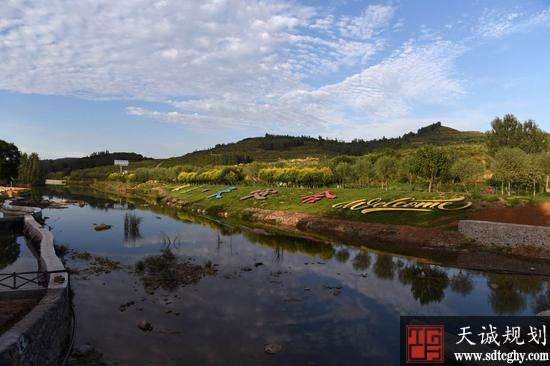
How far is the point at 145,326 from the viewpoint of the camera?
950 inches

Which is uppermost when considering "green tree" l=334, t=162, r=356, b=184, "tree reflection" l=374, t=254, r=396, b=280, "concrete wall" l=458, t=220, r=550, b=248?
"green tree" l=334, t=162, r=356, b=184

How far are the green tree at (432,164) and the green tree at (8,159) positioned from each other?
114073mm

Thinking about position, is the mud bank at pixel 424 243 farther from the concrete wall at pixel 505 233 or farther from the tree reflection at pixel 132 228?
the tree reflection at pixel 132 228

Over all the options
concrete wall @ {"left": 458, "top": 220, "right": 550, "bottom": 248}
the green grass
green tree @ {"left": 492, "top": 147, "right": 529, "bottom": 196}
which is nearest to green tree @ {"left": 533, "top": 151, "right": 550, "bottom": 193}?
green tree @ {"left": 492, "top": 147, "right": 529, "bottom": 196}

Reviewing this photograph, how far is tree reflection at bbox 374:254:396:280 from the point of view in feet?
125

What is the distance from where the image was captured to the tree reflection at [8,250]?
129 feet

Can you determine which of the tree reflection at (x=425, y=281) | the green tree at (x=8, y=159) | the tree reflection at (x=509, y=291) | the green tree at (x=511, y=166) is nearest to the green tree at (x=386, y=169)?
the green tree at (x=511, y=166)

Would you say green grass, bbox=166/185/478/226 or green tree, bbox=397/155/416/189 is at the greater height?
green tree, bbox=397/155/416/189

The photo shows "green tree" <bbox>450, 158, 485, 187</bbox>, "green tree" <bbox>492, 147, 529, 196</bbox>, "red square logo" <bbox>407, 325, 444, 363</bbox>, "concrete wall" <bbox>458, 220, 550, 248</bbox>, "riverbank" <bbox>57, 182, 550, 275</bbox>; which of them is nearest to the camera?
"red square logo" <bbox>407, 325, 444, 363</bbox>

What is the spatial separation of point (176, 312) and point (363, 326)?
12532mm

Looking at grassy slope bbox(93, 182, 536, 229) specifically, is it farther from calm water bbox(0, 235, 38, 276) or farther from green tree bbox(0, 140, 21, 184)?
green tree bbox(0, 140, 21, 184)

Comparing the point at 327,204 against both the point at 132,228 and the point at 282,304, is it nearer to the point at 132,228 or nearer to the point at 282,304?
the point at 132,228

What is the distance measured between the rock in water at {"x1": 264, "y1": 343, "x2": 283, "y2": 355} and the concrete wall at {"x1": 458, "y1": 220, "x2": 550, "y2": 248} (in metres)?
35.8

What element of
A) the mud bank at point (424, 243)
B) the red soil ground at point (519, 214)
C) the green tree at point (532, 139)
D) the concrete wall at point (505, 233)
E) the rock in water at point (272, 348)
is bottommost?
the rock in water at point (272, 348)
